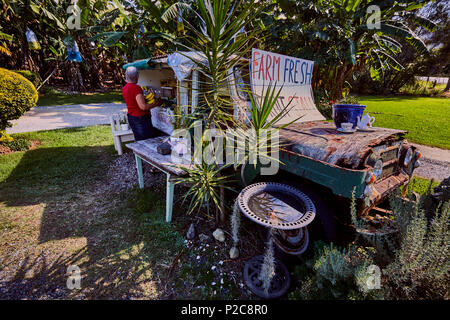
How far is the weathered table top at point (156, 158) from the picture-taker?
2.77 m

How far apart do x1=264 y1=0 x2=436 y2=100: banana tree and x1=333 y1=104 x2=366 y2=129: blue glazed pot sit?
5.48m

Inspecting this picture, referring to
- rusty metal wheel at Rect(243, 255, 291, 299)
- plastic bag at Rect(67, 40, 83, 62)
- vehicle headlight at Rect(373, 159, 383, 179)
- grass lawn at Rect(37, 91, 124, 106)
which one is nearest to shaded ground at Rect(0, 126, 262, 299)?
rusty metal wheel at Rect(243, 255, 291, 299)

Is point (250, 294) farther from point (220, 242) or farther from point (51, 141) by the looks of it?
point (51, 141)

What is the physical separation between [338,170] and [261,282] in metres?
1.34

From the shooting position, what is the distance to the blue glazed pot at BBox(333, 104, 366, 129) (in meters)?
2.59

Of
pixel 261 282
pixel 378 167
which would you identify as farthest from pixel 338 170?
pixel 261 282

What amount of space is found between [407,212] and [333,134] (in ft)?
3.61

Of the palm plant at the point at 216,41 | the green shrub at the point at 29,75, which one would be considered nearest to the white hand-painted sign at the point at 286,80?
the palm plant at the point at 216,41

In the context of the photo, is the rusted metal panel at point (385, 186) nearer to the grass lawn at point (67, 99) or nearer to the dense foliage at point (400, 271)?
the dense foliage at point (400, 271)

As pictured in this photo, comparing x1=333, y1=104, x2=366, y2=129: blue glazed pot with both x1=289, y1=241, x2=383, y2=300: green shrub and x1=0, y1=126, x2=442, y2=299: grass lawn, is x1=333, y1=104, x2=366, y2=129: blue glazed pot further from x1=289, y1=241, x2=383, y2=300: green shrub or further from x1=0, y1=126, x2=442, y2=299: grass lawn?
x1=0, y1=126, x2=442, y2=299: grass lawn

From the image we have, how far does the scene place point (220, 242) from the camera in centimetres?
269

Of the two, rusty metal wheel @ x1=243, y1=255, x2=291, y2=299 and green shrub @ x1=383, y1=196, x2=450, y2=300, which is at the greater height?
green shrub @ x1=383, y1=196, x2=450, y2=300
